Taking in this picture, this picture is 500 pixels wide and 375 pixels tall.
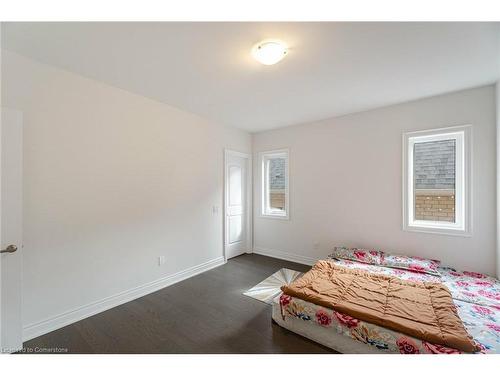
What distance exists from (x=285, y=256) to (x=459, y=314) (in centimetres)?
254

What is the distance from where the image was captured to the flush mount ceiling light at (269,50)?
169 centimetres

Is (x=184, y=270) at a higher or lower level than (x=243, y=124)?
lower

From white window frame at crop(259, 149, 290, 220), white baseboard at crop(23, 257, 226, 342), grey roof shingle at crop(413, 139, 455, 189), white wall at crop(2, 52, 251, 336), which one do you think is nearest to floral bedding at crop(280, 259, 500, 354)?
grey roof shingle at crop(413, 139, 455, 189)

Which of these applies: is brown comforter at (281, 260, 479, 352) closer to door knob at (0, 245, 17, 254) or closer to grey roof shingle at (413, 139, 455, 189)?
grey roof shingle at (413, 139, 455, 189)

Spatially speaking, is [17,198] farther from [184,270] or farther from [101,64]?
[184,270]

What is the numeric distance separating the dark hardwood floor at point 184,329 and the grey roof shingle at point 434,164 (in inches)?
103

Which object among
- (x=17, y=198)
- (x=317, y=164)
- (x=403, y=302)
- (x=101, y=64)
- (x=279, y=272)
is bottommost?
(x=279, y=272)

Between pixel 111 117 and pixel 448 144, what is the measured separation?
4.25 meters

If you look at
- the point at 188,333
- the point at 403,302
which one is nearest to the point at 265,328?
the point at 188,333

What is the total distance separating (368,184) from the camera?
3.24 metres

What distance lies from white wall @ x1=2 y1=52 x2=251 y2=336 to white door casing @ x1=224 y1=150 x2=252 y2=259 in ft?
2.38

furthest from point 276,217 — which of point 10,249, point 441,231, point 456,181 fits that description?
point 10,249

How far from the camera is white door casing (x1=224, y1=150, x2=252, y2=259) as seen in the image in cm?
401

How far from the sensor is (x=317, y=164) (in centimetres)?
372
